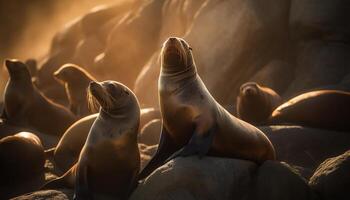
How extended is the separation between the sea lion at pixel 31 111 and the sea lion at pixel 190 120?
4985 millimetres

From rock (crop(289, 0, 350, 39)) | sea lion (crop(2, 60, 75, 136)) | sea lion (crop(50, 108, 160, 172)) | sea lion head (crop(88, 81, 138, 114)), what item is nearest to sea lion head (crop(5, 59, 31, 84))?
sea lion (crop(2, 60, 75, 136))

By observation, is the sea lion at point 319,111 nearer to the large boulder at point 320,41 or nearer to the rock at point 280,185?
the large boulder at point 320,41

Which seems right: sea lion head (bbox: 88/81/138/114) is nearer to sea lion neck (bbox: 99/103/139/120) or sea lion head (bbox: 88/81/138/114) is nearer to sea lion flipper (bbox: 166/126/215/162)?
sea lion neck (bbox: 99/103/139/120)

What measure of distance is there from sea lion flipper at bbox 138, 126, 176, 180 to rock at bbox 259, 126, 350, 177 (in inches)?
88.0

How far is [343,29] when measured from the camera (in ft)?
37.7

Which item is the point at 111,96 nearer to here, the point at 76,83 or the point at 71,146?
the point at 71,146

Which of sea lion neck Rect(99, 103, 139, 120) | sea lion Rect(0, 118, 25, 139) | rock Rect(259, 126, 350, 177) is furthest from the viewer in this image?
sea lion Rect(0, 118, 25, 139)

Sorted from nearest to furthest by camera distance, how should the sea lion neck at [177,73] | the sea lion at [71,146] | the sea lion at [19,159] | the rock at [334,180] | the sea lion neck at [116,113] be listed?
the rock at [334,180] < the sea lion neck at [177,73] < the sea lion neck at [116,113] < the sea lion at [19,159] < the sea lion at [71,146]

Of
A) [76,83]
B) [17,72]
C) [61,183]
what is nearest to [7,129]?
[17,72]

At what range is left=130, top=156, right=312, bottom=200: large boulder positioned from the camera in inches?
202

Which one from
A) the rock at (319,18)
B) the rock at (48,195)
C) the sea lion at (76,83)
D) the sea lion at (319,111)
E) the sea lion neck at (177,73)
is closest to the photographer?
the rock at (48,195)

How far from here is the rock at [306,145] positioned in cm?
765

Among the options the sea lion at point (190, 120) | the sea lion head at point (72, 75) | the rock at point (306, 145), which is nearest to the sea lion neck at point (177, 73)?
the sea lion at point (190, 120)

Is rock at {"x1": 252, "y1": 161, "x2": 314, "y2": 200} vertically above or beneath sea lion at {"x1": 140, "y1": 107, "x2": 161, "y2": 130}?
above
